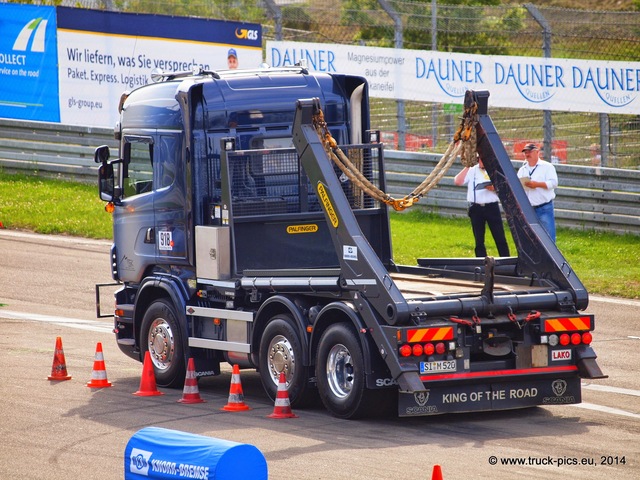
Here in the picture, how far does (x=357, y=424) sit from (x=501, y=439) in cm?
125

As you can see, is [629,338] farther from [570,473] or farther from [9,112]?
[9,112]

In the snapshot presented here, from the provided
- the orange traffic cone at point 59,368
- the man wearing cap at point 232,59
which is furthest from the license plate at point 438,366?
the man wearing cap at point 232,59

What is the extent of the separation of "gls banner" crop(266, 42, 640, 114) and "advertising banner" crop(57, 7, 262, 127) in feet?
5.24

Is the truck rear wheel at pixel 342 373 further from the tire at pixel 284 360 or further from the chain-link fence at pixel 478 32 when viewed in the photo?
the chain-link fence at pixel 478 32

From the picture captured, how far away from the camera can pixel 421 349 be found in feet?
31.8

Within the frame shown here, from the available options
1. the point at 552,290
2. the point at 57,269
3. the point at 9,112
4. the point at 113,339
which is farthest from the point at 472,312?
the point at 9,112

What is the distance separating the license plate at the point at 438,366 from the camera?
9.74 meters

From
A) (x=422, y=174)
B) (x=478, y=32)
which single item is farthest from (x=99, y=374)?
(x=478, y=32)

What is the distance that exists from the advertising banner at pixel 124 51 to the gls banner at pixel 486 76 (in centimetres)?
160

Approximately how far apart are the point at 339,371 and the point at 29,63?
18301 millimetres

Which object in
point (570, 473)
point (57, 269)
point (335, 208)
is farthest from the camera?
point (57, 269)

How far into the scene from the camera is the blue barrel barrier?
18.6ft

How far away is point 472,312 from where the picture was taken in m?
10.1

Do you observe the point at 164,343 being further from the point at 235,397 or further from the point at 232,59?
the point at 232,59
